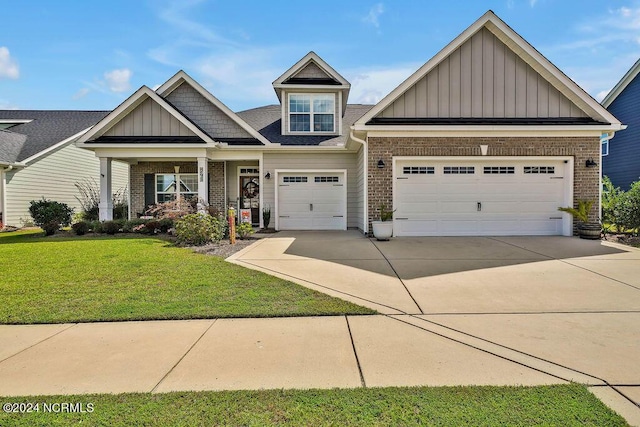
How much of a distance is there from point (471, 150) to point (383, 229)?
3.79 meters

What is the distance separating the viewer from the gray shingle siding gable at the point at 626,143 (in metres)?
16.9

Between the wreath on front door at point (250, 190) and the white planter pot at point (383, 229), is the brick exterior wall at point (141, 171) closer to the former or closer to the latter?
the wreath on front door at point (250, 190)

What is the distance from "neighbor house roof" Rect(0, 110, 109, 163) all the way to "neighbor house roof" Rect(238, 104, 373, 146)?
9.96 metres

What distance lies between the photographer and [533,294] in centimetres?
518

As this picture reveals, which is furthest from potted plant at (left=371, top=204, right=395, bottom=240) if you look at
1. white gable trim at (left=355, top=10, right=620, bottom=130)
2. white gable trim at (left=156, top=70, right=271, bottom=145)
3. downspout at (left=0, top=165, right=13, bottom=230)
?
downspout at (left=0, top=165, right=13, bottom=230)

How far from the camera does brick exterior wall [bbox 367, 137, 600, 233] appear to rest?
10.9m

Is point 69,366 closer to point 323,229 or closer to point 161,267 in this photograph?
point 161,267

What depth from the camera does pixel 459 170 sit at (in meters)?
11.3

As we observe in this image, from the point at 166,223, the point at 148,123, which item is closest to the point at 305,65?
the point at 148,123

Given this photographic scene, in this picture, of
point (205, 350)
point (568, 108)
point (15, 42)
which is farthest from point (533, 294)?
point (15, 42)

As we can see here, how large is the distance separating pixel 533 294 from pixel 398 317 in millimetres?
2336

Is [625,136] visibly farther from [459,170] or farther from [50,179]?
[50,179]

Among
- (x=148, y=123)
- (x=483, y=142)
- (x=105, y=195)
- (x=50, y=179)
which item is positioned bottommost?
(x=105, y=195)

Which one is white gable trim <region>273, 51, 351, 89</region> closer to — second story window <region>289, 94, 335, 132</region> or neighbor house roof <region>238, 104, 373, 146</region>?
second story window <region>289, 94, 335, 132</region>
